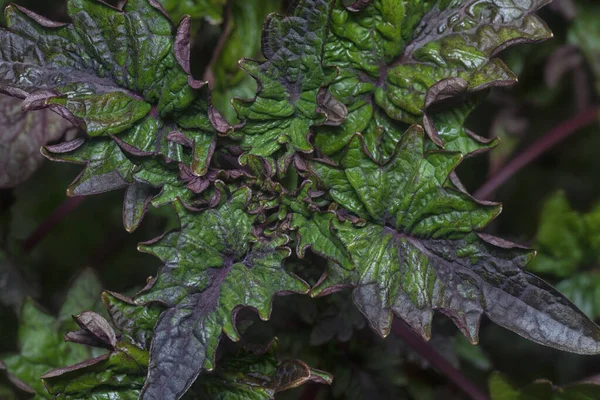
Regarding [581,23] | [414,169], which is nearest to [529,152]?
[581,23]

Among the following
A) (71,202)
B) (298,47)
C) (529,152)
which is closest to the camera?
(298,47)

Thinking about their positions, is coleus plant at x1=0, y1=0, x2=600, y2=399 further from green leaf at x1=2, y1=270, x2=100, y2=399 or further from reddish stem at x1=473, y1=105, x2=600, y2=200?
reddish stem at x1=473, y1=105, x2=600, y2=200

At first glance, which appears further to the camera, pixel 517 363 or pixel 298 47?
pixel 517 363

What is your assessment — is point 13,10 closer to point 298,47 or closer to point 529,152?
point 298,47

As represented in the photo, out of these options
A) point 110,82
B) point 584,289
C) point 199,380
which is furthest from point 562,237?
point 110,82

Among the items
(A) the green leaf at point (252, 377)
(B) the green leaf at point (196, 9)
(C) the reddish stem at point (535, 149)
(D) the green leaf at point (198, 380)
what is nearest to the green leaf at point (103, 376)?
(D) the green leaf at point (198, 380)

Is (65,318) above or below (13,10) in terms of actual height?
below

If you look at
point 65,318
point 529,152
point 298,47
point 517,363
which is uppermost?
point 298,47

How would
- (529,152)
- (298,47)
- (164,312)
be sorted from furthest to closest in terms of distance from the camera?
(529,152) → (298,47) → (164,312)
